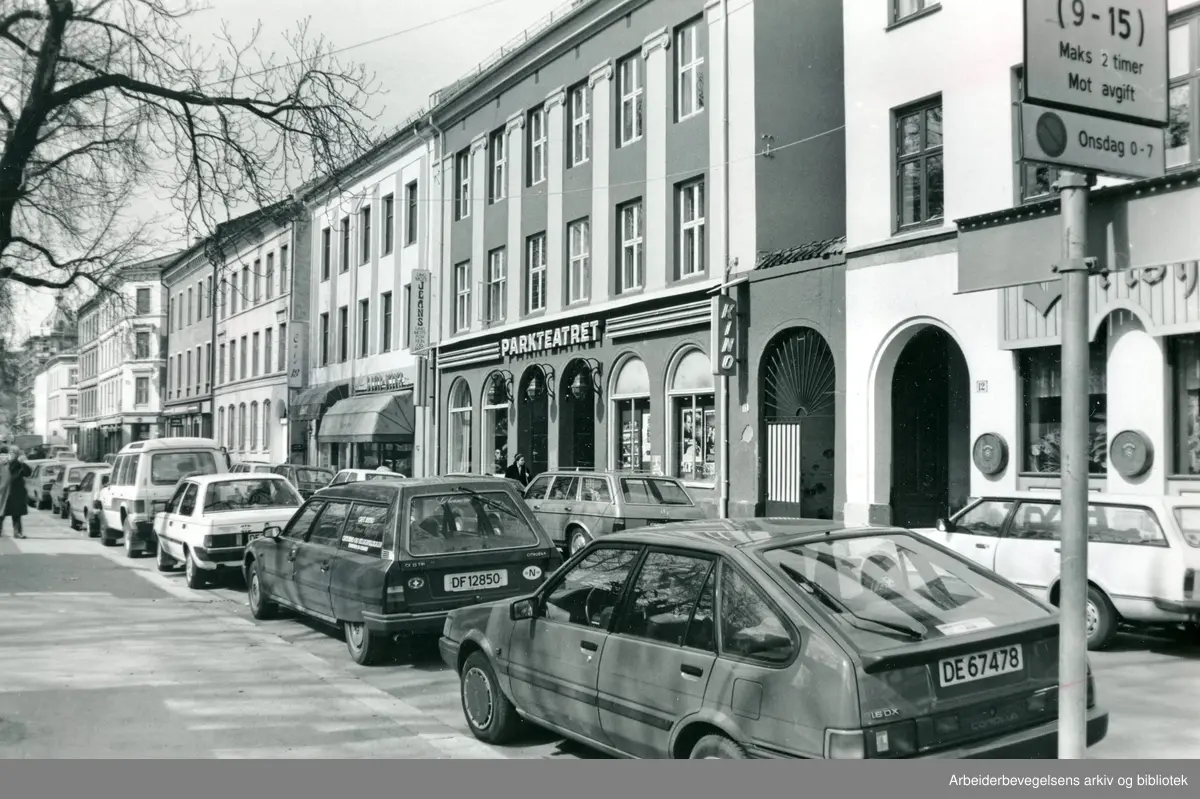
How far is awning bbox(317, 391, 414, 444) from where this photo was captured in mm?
17156

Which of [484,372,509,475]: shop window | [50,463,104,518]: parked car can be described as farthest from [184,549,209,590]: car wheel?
[50,463,104,518]: parked car

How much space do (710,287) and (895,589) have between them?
51.3 ft

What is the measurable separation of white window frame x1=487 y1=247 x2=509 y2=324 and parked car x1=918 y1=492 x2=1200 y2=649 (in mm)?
17907

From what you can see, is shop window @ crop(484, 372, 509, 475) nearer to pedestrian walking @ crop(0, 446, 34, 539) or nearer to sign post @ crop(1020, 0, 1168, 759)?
pedestrian walking @ crop(0, 446, 34, 539)

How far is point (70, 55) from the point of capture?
9.02m

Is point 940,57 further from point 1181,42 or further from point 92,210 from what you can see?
point 92,210

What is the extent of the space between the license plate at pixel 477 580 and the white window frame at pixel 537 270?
16902 mm

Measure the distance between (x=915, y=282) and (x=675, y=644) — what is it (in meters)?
10.4

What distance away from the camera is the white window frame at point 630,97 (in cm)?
2131

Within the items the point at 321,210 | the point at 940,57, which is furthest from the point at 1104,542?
the point at 321,210

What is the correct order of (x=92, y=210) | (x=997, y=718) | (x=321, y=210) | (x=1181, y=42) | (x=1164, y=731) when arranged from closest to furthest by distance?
(x=997, y=718)
(x=1164, y=731)
(x=1181, y=42)
(x=92, y=210)
(x=321, y=210)

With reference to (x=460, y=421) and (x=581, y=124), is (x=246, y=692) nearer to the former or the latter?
(x=581, y=124)

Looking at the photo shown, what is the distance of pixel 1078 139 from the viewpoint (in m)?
3.50

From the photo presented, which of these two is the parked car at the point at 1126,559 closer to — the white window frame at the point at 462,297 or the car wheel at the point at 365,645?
the car wheel at the point at 365,645
